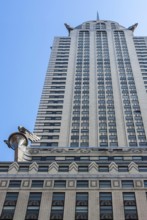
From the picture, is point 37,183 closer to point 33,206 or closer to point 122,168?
point 33,206

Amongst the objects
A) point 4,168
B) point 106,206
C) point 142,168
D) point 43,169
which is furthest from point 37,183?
point 142,168

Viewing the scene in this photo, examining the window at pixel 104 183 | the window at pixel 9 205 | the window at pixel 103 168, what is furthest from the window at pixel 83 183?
the window at pixel 9 205

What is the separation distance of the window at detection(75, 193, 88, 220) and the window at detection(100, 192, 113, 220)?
1.71m

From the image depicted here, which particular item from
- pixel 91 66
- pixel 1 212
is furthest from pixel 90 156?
pixel 91 66

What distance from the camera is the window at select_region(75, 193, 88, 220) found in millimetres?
38375

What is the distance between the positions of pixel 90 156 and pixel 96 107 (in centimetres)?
2143

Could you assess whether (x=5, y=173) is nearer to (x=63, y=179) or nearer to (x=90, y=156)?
(x=63, y=179)

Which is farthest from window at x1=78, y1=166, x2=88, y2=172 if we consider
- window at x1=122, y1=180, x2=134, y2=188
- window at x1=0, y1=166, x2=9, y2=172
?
window at x1=0, y1=166, x2=9, y2=172

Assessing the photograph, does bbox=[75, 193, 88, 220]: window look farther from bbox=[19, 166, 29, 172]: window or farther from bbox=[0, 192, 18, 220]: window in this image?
bbox=[19, 166, 29, 172]: window

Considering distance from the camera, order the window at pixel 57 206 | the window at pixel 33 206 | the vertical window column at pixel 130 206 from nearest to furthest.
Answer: the vertical window column at pixel 130 206, the window at pixel 57 206, the window at pixel 33 206

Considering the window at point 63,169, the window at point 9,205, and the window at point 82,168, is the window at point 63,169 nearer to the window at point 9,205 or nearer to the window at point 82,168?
the window at point 82,168

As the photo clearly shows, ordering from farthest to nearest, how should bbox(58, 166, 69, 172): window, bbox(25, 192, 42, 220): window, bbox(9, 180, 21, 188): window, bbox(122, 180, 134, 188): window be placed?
bbox(58, 166, 69, 172): window, bbox(9, 180, 21, 188): window, bbox(122, 180, 134, 188): window, bbox(25, 192, 42, 220): window

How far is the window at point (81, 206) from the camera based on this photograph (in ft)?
126

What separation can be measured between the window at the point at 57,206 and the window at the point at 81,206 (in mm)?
1665
